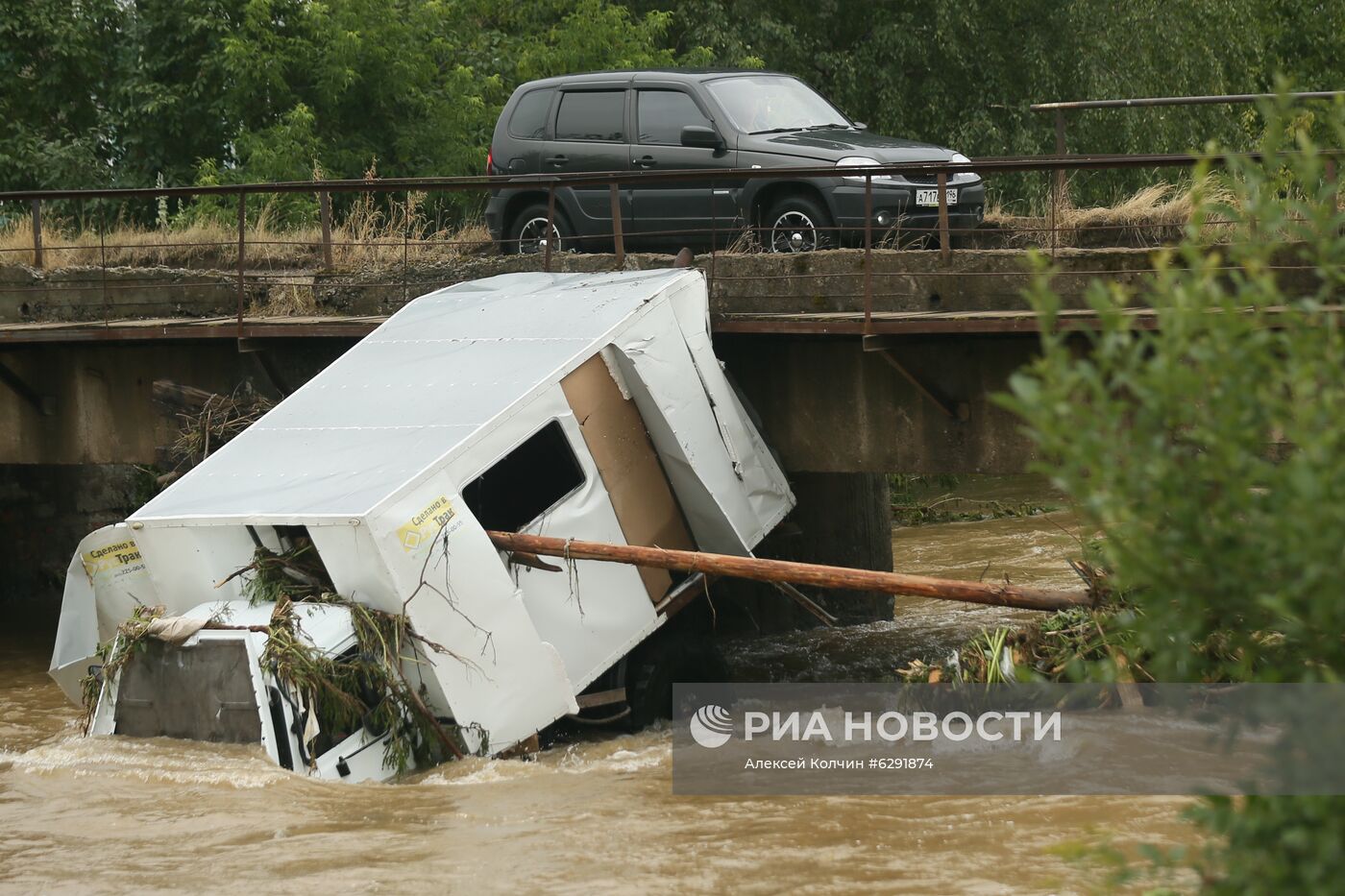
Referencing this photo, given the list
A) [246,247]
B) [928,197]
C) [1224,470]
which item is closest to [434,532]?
[928,197]

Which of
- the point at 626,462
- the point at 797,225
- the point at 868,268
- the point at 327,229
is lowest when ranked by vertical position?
the point at 626,462

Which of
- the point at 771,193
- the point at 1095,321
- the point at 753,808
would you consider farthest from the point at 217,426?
the point at 1095,321

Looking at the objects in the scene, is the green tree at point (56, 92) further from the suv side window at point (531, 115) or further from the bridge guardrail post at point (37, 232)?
the suv side window at point (531, 115)

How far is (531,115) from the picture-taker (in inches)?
575

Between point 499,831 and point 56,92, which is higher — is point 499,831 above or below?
below

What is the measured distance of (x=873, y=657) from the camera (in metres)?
13.6

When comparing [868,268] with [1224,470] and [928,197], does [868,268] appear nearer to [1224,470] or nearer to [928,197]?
[928,197]

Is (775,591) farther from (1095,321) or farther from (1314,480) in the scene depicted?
(1314,480)

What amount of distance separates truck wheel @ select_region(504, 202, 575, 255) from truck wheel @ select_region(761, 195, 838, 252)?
2042 mm

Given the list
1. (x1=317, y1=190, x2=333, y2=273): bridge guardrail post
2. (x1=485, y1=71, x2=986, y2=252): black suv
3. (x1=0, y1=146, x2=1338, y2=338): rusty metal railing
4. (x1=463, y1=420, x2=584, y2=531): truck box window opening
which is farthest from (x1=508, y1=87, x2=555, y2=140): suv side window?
(x1=463, y1=420, x2=584, y2=531): truck box window opening

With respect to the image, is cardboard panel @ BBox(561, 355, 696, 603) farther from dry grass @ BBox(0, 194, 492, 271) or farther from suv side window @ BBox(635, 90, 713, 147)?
dry grass @ BBox(0, 194, 492, 271)

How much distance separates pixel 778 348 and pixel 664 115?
2910 mm

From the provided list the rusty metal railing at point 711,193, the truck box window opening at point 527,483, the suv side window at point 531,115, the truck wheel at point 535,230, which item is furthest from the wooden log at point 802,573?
the suv side window at point 531,115

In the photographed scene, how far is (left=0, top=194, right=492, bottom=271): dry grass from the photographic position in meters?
15.4
